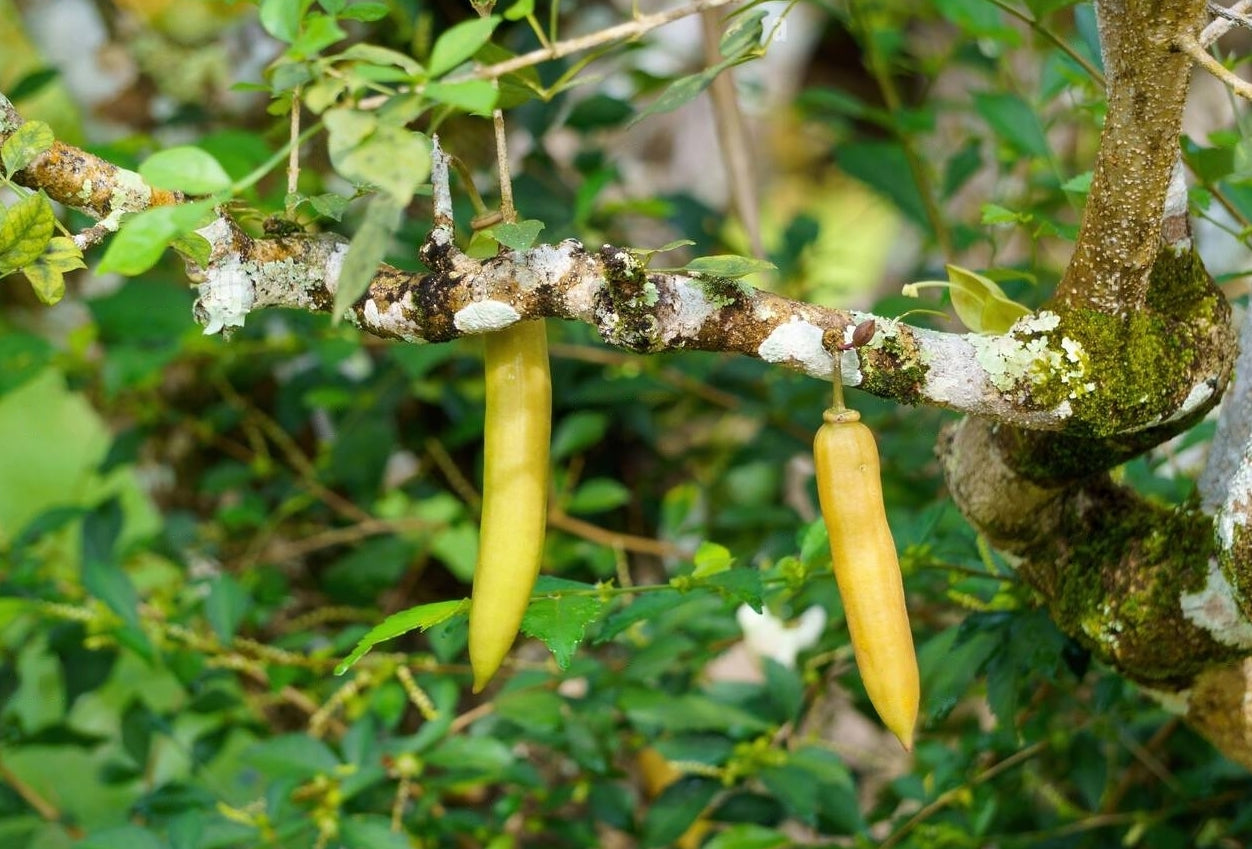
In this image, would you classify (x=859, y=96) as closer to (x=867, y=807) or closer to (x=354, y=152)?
(x=867, y=807)

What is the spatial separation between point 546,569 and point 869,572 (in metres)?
1.13

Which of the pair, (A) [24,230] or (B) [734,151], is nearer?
(A) [24,230]

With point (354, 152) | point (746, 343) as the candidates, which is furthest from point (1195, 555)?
point (354, 152)

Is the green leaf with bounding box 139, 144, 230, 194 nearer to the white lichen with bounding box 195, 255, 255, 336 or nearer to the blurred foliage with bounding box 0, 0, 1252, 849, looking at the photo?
the blurred foliage with bounding box 0, 0, 1252, 849

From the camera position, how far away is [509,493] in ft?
2.49

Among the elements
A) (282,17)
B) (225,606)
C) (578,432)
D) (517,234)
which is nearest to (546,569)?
(578,432)

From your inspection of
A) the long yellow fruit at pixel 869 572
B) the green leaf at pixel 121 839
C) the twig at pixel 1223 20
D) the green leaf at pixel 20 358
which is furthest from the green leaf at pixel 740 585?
the green leaf at pixel 20 358

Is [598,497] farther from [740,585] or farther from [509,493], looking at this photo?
[509,493]

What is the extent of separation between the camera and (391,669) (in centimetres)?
138

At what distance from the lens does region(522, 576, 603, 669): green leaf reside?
82 centimetres

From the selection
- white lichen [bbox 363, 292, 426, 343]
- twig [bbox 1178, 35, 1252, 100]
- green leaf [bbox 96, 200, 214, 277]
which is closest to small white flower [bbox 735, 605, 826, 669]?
white lichen [bbox 363, 292, 426, 343]

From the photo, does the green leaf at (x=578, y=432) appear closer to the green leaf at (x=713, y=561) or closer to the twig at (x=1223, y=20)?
the green leaf at (x=713, y=561)

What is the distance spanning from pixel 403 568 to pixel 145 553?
0.37m

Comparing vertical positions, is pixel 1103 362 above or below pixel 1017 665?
above
